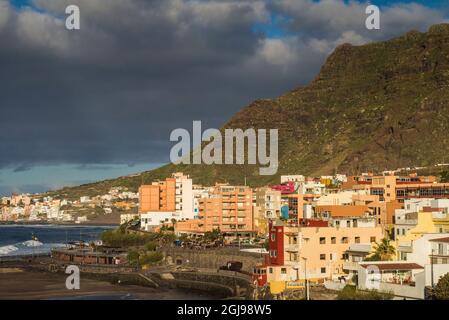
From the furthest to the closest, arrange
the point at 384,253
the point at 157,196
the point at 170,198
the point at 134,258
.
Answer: the point at 157,196
the point at 170,198
the point at 134,258
the point at 384,253

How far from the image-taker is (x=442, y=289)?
164 feet

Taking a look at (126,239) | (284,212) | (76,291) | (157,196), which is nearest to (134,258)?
(76,291)

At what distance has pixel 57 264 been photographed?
110 meters

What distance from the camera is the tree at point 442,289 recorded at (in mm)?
49597

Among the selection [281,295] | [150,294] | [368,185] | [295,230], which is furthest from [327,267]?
[368,185]

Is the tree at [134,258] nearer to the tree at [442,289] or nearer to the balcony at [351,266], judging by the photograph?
the balcony at [351,266]

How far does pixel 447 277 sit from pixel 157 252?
5785cm

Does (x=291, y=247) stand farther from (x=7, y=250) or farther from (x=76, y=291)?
(x=7, y=250)

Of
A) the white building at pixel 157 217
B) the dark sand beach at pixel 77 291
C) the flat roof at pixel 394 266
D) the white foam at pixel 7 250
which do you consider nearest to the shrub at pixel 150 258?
the dark sand beach at pixel 77 291

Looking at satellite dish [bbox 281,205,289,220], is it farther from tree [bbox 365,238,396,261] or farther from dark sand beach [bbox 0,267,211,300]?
tree [bbox 365,238,396,261]

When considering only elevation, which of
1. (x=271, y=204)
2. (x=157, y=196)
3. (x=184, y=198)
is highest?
(x=157, y=196)

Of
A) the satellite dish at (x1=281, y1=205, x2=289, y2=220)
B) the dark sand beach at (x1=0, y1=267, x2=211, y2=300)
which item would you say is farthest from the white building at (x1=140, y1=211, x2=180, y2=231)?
the dark sand beach at (x1=0, y1=267, x2=211, y2=300)

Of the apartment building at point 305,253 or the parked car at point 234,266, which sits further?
the parked car at point 234,266
